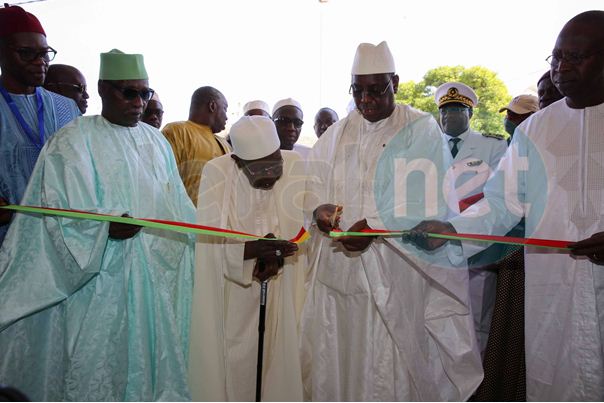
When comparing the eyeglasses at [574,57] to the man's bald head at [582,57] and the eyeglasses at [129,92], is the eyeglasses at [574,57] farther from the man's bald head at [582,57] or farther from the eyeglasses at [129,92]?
the eyeglasses at [129,92]

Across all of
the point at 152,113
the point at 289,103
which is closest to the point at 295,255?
the point at 289,103

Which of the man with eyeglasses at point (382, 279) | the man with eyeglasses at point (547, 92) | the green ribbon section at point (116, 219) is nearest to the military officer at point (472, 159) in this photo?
the man with eyeglasses at point (547, 92)

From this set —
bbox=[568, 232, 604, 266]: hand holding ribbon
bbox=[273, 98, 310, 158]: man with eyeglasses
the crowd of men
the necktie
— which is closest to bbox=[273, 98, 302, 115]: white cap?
bbox=[273, 98, 310, 158]: man with eyeglasses

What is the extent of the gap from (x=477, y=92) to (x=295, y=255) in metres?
18.4

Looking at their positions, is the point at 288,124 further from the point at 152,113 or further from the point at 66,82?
the point at 66,82

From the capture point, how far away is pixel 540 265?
126 inches

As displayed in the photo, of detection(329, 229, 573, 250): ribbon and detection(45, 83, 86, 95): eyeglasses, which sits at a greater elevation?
detection(45, 83, 86, 95): eyeglasses

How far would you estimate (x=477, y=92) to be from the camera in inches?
789

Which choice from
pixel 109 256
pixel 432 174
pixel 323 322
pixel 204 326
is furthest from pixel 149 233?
pixel 432 174

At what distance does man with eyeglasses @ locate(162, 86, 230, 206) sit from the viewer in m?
5.21

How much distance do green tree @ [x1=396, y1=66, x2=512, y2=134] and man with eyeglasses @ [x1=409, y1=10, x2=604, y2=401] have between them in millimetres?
16273

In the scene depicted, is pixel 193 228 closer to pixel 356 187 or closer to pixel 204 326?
pixel 204 326

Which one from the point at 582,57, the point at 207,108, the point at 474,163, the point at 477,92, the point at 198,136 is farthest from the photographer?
the point at 477,92

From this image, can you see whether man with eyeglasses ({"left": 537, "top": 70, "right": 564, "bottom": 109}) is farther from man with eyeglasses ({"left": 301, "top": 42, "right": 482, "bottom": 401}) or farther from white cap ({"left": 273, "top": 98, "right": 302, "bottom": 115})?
white cap ({"left": 273, "top": 98, "right": 302, "bottom": 115})
